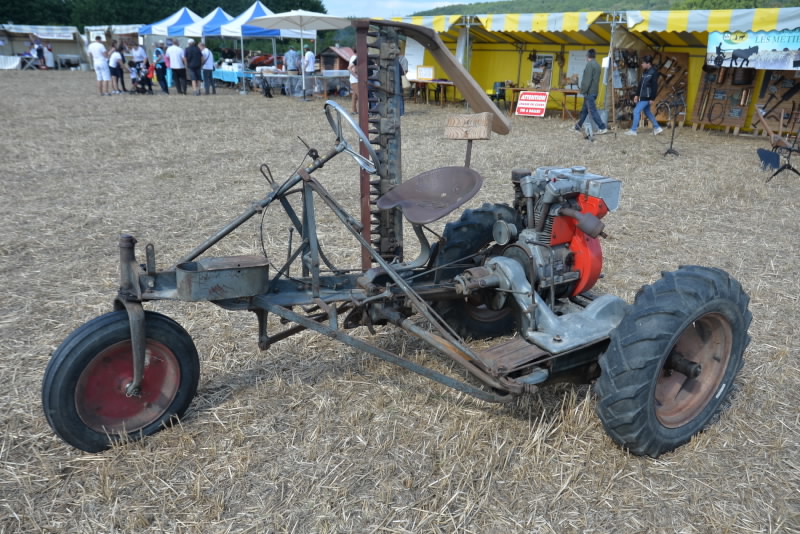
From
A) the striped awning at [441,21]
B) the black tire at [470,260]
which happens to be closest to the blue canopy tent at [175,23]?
the striped awning at [441,21]

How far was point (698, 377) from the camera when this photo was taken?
306 centimetres

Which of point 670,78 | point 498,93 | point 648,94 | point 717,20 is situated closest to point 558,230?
point 717,20

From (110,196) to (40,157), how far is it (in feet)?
10.2

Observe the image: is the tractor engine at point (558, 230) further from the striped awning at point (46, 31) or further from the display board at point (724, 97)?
the striped awning at point (46, 31)

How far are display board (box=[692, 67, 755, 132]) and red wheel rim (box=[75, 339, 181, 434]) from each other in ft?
49.3

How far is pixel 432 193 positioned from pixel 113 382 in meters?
1.82

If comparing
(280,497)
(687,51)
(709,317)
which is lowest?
(280,497)

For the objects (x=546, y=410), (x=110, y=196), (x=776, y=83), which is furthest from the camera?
(x=776, y=83)

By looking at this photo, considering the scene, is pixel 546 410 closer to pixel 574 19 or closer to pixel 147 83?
pixel 574 19

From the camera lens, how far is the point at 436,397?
10.8 ft

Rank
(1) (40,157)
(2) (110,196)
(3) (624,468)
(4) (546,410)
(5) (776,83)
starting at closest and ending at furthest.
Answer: (3) (624,468) < (4) (546,410) < (2) (110,196) < (1) (40,157) < (5) (776,83)

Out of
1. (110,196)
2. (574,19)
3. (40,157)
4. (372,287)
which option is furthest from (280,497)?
(574,19)

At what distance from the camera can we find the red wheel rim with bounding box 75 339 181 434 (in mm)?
2652

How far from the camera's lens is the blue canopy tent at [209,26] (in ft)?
77.7
